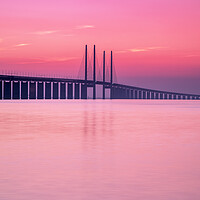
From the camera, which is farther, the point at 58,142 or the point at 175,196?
the point at 58,142

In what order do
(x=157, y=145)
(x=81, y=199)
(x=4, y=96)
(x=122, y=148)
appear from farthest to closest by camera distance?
1. (x=4, y=96)
2. (x=157, y=145)
3. (x=122, y=148)
4. (x=81, y=199)

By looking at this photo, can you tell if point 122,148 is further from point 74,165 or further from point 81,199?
point 81,199

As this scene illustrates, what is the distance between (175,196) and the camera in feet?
25.0

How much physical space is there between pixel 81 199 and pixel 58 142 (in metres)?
9.17

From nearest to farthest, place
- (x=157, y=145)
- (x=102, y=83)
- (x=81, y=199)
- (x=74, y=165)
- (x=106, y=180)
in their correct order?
(x=81, y=199) → (x=106, y=180) → (x=74, y=165) → (x=157, y=145) → (x=102, y=83)

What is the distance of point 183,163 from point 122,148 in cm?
348

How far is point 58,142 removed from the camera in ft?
54.3

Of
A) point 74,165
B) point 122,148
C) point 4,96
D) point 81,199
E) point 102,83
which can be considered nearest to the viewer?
point 81,199

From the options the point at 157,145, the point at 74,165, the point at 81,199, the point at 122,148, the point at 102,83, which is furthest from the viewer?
the point at 102,83

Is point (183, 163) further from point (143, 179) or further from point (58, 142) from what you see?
point (58, 142)

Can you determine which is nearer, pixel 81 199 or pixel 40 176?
pixel 81 199

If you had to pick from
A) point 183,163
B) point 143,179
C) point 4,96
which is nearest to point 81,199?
point 143,179

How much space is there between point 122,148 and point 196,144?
2.59m

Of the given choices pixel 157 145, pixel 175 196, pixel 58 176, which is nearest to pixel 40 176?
pixel 58 176
